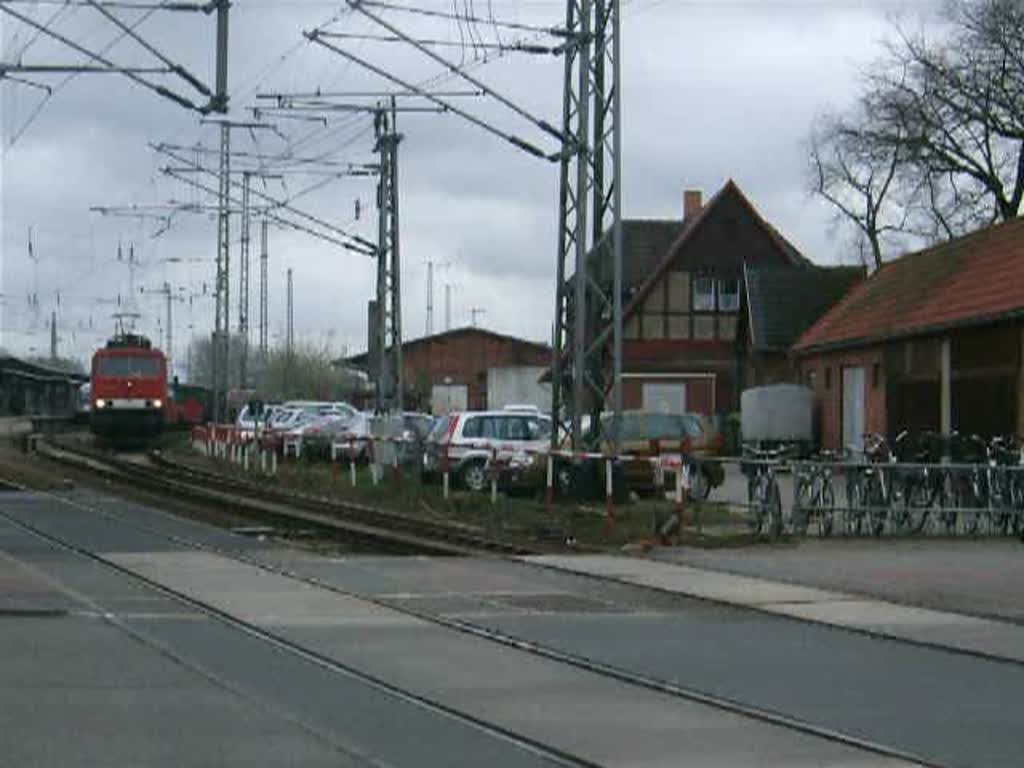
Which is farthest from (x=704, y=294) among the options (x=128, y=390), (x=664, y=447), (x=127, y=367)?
(x=664, y=447)

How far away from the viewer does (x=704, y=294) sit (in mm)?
66438

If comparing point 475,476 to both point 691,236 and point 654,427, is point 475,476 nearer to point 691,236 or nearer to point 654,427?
point 654,427

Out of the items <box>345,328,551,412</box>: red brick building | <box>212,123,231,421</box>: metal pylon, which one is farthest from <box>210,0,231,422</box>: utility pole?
<box>345,328,551,412</box>: red brick building

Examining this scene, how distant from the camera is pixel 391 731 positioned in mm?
9633

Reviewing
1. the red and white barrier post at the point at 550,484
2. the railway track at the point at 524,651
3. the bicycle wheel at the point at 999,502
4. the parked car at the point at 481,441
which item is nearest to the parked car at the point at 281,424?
the parked car at the point at 481,441

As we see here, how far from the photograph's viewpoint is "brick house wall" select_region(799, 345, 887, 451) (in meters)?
42.6

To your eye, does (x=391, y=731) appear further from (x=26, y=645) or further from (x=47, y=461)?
(x=47, y=461)

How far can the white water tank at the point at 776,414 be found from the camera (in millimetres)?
47812

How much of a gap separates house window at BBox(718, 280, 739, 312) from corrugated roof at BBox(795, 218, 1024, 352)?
16094 millimetres

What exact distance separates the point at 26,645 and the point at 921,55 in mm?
47787

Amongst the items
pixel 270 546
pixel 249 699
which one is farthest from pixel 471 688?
pixel 270 546

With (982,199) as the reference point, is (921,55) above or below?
above

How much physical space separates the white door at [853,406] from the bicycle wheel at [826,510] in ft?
67.4

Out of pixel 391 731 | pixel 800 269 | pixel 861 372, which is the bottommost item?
pixel 391 731
